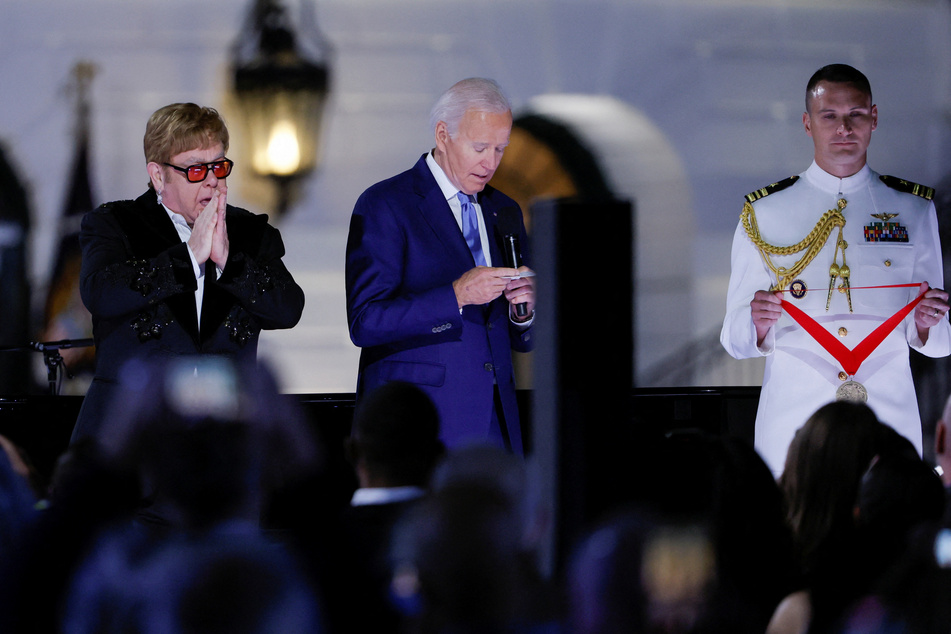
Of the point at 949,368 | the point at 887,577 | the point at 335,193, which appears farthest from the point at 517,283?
the point at 949,368

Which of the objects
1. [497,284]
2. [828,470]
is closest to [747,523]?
[828,470]

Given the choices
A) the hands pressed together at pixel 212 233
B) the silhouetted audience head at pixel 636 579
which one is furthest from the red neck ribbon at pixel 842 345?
the silhouetted audience head at pixel 636 579

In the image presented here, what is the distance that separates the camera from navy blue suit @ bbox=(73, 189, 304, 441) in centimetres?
249

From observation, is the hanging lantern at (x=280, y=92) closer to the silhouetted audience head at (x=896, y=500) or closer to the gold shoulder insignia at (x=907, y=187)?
the gold shoulder insignia at (x=907, y=187)

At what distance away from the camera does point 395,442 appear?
175 centimetres

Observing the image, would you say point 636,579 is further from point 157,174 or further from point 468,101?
point 157,174

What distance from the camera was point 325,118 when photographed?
4.27 m

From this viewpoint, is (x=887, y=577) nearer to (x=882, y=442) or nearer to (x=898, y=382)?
(x=882, y=442)

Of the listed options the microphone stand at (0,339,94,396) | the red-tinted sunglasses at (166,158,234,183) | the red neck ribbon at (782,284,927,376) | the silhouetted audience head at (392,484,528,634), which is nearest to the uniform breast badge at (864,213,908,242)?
the red neck ribbon at (782,284,927,376)

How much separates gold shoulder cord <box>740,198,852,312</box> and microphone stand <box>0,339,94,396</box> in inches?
90.2

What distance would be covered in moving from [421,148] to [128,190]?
1.06 metres

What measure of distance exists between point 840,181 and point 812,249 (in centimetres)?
21

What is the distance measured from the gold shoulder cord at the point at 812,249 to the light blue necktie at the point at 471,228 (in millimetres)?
773

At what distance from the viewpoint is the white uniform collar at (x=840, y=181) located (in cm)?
309
